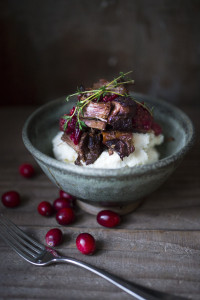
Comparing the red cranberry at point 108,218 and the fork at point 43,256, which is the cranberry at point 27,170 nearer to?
the fork at point 43,256

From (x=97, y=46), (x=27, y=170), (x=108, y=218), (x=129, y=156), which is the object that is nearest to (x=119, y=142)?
(x=129, y=156)

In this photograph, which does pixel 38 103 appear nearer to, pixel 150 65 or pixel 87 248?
pixel 150 65

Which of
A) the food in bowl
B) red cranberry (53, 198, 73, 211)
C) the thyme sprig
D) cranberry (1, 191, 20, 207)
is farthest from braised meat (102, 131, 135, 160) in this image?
cranberry (1, 191, 20, 207)

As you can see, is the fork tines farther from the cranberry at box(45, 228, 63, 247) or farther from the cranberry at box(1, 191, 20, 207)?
the cranberry at box(1, 191, 20, 207)

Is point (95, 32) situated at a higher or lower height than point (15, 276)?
higher

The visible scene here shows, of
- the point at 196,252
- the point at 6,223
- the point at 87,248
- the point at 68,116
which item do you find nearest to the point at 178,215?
the point at 196,252

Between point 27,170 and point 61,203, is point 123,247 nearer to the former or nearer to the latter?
point 61,203
